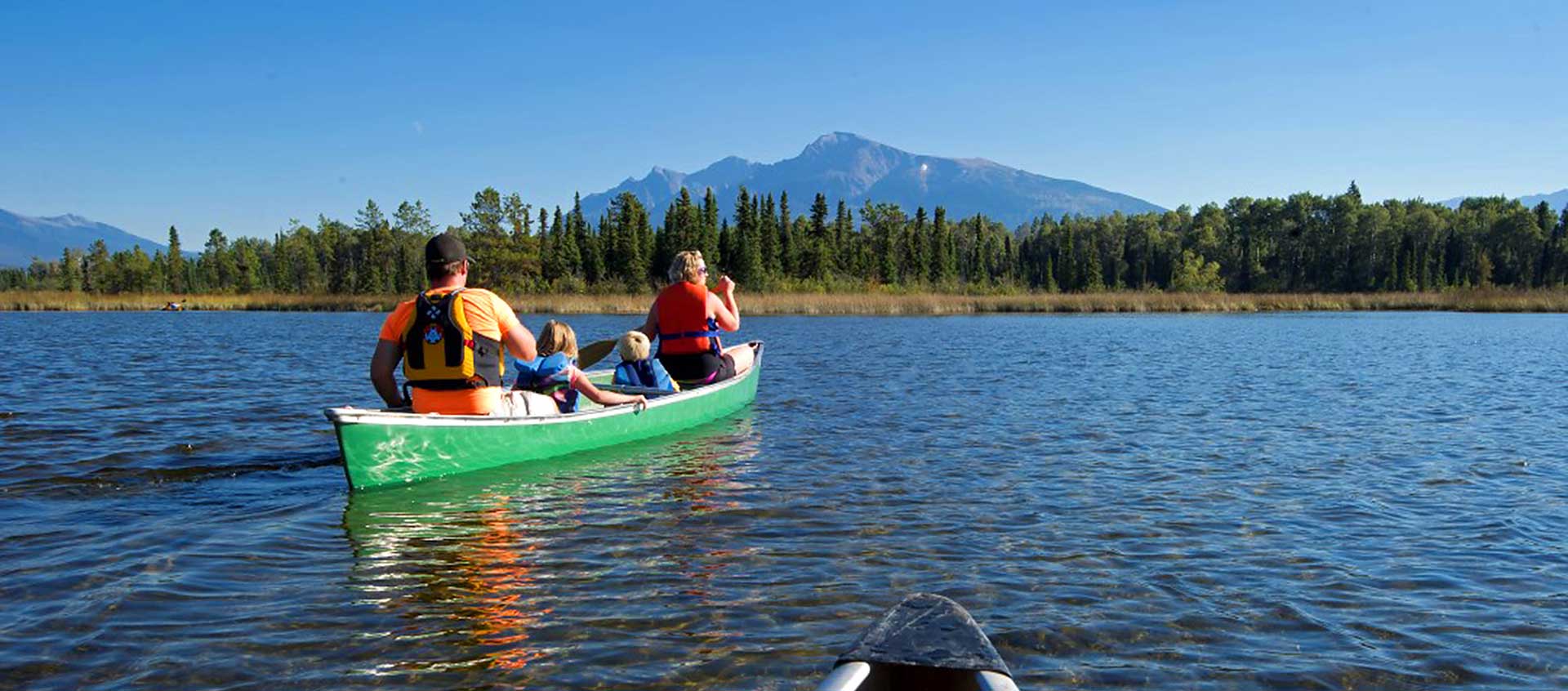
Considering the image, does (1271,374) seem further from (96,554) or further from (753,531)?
(96,554)

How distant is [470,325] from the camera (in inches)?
299

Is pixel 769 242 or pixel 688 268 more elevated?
pixel 769 242

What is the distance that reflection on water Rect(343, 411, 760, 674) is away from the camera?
193 inches

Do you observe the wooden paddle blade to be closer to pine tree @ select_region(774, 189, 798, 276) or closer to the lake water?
the lake water

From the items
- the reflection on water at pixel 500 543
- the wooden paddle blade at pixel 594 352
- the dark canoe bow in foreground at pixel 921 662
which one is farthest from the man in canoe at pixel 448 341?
the dark canoe bow in foreground at pixel 921 662

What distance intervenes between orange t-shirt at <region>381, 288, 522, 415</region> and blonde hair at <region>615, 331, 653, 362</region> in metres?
2.92

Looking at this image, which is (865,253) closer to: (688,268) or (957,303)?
(957,303)

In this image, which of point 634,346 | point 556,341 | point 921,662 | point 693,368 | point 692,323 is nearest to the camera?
point 921,662

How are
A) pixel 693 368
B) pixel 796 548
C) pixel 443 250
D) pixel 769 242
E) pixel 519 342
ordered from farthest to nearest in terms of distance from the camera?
pixel 769 242, pixel 693 368, pixel 519 342, pixel 443 250, pixel 796 548

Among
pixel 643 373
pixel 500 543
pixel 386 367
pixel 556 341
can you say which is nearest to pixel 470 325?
pixel 386 367

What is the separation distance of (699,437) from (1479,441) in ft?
27.5

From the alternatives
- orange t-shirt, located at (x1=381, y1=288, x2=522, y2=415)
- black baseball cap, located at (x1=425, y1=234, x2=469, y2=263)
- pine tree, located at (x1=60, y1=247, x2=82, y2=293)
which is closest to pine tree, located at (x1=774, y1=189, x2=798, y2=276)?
pine tree, located at (x1=60, y1=247, x2=82, y2=293)

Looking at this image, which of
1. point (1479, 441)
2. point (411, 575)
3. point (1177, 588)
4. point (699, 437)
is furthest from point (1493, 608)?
point (699, 437)

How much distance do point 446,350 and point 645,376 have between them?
3.89 m
